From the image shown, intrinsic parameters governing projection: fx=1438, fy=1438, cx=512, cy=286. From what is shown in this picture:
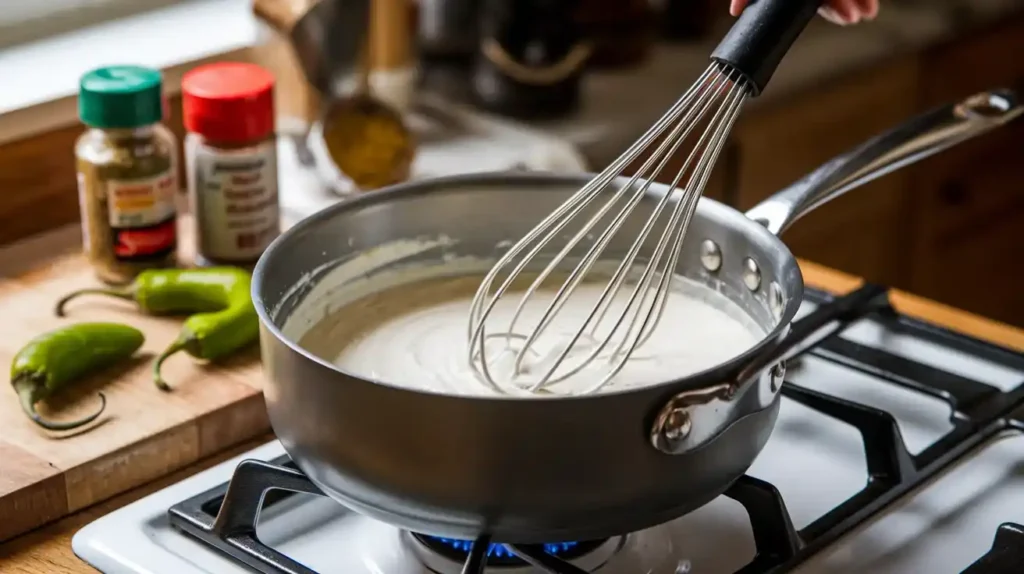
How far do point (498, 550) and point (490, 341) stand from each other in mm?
122

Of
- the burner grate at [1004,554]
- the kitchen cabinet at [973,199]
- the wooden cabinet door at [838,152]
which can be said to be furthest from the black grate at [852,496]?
the kitchen cabinet at [973,199]

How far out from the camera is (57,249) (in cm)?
96

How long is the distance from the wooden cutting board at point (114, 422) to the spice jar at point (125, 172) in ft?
0.12

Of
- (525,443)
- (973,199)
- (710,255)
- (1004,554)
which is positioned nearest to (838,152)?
(973,199)

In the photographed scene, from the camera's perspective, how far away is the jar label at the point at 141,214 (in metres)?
0.87

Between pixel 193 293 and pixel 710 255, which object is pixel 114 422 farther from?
pixel 710 255

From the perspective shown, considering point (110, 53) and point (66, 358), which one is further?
point (110, 53)

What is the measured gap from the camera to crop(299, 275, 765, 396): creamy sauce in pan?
682 millimetres

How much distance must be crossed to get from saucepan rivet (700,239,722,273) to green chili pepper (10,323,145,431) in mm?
317

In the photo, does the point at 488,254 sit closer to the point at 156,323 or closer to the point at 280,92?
the point at 156,323

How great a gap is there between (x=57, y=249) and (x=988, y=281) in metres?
1.19

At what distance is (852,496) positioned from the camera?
68 cm

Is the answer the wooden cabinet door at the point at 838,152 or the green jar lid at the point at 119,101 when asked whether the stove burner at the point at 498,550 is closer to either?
the green jar lid at the point at 119,101

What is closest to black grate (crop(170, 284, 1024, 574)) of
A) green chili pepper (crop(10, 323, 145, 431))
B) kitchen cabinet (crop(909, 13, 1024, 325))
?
green chili pepper (crop(10, 323, 145, 431))
